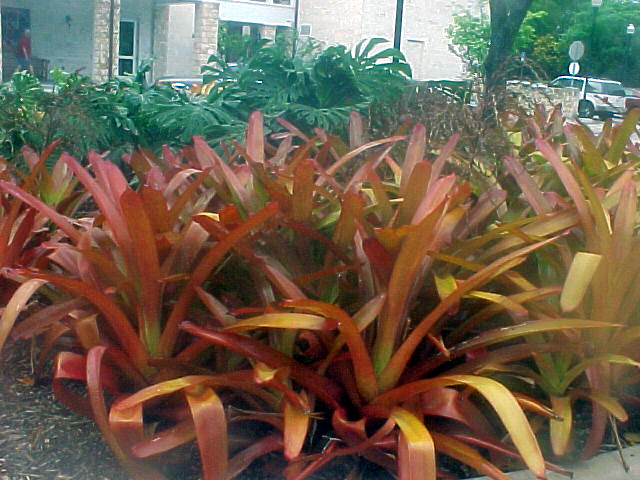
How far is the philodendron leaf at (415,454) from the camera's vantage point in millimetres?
2363

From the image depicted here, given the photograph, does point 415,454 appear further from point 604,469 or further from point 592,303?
point 592,303

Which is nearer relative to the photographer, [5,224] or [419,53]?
[5,224]

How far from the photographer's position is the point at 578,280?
2.70m

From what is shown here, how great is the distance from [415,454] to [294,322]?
0.53 meters

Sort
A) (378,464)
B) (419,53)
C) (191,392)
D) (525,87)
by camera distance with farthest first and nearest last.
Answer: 1. (419,53)
2. (525,87)
3. (378,464)
4. (191,392)

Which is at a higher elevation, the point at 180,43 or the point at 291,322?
the point at 180,43

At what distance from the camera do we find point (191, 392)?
2600 millimetres

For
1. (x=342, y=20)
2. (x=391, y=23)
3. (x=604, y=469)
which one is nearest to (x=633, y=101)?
(x=604, y=469)

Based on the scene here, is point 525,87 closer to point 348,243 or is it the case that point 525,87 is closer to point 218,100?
point 218,100

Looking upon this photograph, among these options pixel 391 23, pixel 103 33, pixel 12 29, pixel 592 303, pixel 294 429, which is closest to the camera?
pixel 294 429

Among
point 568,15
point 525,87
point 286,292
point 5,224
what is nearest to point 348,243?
point 286,292

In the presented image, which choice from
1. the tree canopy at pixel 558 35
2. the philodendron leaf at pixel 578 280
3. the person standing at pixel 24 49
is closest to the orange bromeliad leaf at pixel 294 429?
the philodendron leaf at pixel 578 280

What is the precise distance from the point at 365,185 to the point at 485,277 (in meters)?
1.22

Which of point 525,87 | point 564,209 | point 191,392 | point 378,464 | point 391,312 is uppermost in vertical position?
point 525,87
